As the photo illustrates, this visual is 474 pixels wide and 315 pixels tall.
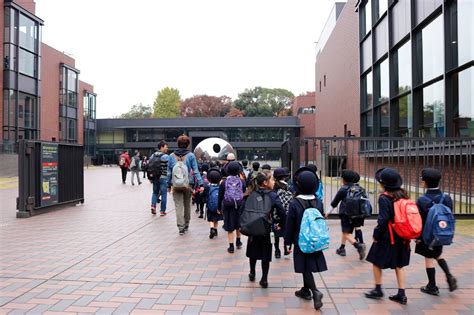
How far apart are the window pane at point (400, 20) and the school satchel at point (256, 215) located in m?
13.6

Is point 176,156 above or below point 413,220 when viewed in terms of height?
above

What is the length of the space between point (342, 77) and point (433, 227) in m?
27.3

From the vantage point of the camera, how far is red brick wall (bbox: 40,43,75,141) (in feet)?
135

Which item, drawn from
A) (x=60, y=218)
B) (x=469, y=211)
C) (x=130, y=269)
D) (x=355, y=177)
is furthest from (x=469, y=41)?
(x=60, y=218)

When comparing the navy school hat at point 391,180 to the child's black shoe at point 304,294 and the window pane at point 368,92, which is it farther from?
the window pane at point 368,92

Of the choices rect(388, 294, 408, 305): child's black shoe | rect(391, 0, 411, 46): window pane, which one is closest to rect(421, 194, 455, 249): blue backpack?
rect(388, 294, 408, 305): child's black shoe

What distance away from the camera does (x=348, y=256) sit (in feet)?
21.8

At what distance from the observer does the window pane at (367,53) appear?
22.4m

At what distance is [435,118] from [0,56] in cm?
2822

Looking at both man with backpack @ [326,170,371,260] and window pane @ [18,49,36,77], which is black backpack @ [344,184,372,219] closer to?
man with backpack @ [326,170,371,260]

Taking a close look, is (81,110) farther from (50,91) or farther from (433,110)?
(433,110)

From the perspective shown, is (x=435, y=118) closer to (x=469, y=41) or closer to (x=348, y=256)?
(x=469, y=41)

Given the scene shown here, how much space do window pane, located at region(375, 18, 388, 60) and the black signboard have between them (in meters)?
14.7

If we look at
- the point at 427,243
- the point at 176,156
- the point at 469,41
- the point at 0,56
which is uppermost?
the point at 0,56
